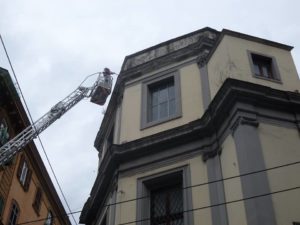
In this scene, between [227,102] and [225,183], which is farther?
[227,102]

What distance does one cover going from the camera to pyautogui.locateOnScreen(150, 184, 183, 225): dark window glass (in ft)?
44.6

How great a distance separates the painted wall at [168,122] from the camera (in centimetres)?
1569

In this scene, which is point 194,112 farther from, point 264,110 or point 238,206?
point 238,206

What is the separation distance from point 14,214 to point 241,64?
17.6 metres

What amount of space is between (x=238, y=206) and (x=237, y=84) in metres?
3.84

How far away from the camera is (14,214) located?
2722 centimetres

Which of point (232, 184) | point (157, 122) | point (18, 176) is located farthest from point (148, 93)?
point (18, 176)

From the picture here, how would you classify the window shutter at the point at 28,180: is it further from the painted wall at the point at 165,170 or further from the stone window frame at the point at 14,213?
the painted wall at the point at 165,170

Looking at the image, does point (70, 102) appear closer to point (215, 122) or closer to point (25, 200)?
point (25, 200)

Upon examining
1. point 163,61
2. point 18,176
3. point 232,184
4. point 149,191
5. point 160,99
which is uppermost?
point 18,176

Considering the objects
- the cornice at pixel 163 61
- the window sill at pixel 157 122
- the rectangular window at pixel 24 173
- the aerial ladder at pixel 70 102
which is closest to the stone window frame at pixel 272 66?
the cornice at pixel 163 61

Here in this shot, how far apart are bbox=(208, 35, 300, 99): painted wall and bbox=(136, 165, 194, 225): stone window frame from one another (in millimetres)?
2951

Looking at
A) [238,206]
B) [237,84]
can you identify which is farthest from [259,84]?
[238,206]

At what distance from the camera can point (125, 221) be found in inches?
551
